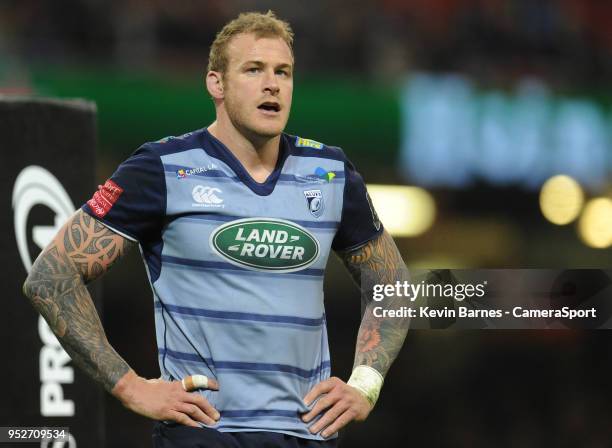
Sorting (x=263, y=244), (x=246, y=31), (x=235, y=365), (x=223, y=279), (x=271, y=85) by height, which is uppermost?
(x=246, y=31)

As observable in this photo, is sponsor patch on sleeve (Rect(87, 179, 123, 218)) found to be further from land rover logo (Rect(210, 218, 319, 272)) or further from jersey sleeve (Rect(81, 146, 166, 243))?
land rover logo (Rect(210, 218, 319, 272))

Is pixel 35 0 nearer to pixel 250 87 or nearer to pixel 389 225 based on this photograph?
pixel 389 225

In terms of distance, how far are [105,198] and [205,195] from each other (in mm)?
300

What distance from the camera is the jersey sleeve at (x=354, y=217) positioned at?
387 cm

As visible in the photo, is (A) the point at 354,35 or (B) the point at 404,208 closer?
(B) the point at 404,208

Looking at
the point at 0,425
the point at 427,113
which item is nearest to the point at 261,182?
the point at 0,425

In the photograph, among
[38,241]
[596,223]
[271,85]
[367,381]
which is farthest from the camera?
[596,223]

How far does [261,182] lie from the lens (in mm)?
3721

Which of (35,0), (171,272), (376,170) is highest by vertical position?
(35,0)

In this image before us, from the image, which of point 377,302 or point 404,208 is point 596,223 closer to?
point 404,208

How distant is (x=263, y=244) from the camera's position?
3.59m

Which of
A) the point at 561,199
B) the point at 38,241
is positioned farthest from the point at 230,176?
the point at 561,199

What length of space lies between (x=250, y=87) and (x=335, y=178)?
407 millimetres

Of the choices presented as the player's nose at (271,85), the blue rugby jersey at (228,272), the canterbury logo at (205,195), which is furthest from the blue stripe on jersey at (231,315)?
the player's nose at (271,85)
